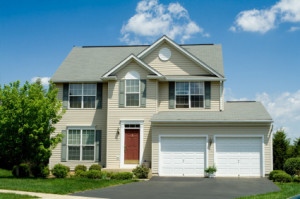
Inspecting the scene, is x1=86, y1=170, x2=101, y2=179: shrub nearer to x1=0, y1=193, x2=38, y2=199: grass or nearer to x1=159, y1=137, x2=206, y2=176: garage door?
x1=159, y1=137, x2=206, y2=176: garage door

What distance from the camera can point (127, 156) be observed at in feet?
79.3

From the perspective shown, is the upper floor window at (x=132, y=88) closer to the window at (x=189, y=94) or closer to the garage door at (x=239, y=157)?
the window at (x=189, y=94)

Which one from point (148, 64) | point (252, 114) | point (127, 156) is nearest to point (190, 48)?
A: point (148, 64)

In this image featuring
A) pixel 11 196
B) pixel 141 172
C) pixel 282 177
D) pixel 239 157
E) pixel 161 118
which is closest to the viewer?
pixel 11 196

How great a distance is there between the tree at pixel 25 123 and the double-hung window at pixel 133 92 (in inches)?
196

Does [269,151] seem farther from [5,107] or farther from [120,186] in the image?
[5,107]

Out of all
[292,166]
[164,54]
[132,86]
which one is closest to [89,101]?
[132,86]

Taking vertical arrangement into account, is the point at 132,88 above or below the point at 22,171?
above

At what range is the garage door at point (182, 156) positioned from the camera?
23000 millimetres

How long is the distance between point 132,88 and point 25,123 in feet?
23.2

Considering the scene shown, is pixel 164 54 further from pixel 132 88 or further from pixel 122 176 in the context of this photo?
pixel 122 176

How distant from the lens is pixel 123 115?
24.4 m

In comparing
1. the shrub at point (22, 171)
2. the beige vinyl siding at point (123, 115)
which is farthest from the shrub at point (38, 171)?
the beige vinyl siding at point (123, 115)

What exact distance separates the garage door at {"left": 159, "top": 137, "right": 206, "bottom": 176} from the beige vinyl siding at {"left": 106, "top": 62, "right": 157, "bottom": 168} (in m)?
1.34
